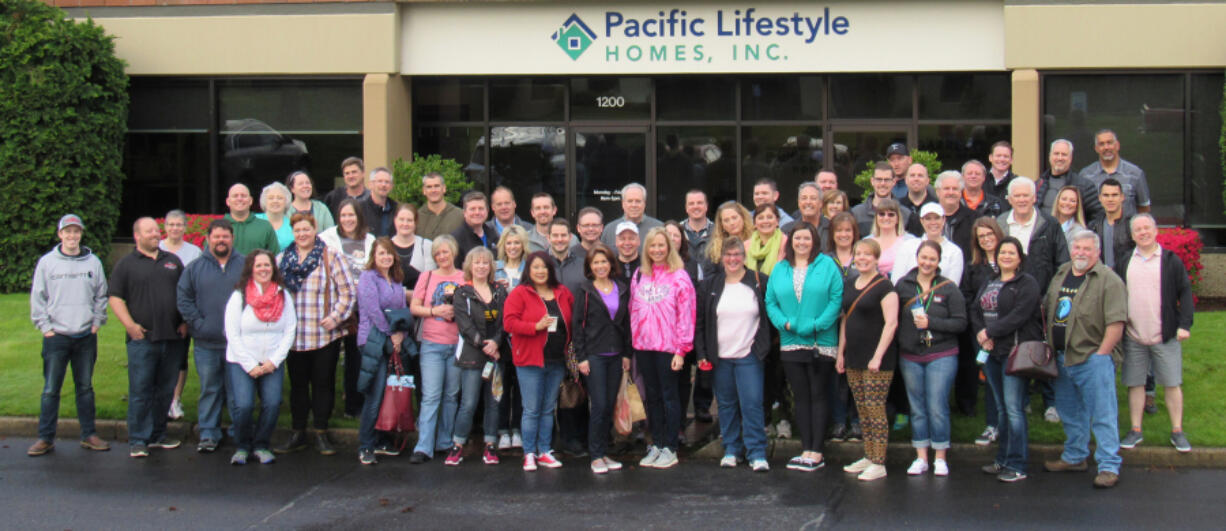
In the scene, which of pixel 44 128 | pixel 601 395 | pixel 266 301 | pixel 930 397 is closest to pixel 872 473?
pixel 930 397

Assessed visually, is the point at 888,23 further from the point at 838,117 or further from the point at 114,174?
the point at 114,174

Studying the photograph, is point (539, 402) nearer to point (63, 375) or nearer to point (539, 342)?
point (539, 342)

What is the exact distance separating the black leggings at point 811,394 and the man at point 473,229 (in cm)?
277

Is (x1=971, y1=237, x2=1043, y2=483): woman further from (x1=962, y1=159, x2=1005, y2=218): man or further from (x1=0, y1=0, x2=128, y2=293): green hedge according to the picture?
(x1=0, y1=0, x2=128, y2=293): green hedge

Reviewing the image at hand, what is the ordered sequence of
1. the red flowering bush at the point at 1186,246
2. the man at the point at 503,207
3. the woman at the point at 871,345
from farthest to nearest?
the red flowering bush at the point at 1186,246
the man at the point at 503,207
the woman at the point at 871,345

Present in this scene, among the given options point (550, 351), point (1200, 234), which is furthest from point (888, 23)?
point (550, 351)

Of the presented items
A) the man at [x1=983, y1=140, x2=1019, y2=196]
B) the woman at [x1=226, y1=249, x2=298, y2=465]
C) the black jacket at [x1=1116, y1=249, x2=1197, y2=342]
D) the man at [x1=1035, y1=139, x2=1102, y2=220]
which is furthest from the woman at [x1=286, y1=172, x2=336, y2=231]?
the black jacket at [x1=1116, y1=249, x2=1197, y2=342]

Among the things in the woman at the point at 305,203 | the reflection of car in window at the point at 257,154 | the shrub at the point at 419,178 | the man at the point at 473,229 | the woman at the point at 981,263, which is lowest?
the woman at the point at 981,263

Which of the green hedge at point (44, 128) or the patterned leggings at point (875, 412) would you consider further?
the green hedge at point (44, 128)

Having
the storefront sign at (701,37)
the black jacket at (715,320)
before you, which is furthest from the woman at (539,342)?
the storefront sign at (701,37)

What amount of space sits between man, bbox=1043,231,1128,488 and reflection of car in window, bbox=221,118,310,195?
38.8 feet

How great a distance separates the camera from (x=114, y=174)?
16.4 metres

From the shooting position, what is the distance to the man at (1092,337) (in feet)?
26.3

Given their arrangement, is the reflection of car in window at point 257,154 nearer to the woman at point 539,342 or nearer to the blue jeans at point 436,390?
the blue jeans at point 436,390
